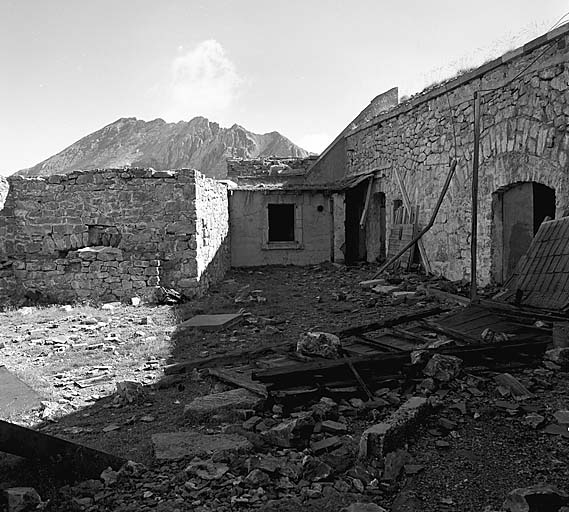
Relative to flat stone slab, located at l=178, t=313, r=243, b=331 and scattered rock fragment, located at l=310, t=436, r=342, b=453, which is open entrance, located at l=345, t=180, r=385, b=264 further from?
scattered rock fragment, located at l=310, t=436, r=342, b=453

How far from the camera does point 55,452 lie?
9.54 ft

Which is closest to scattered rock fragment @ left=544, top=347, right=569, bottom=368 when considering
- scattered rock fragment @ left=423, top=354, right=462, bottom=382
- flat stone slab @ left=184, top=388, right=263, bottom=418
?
scattered rock fragment @ left=423, top=354, right=462, bottom=382

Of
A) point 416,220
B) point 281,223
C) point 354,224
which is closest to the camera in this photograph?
point 416,220

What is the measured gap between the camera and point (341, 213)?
51.9 feet

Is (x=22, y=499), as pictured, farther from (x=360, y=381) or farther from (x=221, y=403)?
(x=360, y=381)

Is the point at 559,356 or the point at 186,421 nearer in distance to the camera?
the point at 186,421

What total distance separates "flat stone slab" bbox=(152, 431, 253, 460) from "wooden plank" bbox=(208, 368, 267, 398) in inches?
30.3

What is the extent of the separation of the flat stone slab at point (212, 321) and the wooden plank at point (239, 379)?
92.1 inches

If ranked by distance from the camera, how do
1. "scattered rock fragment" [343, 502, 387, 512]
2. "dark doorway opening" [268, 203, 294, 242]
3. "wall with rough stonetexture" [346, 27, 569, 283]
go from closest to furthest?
"scattered rock fragment" [343, 502, 387, 512]
"wall with rough stonetexture" [346, 27, 569, 283]
"dark doorway opening" [268, 203, 294, 242]

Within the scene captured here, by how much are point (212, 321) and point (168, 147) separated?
43347 millimetres

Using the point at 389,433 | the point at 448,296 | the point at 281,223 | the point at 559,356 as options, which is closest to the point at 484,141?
the point at 448,296

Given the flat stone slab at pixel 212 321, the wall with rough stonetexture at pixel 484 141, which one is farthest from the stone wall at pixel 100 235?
the wall with rough stonetexture at pixel 484 141

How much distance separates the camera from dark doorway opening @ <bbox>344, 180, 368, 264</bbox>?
16.4 meters

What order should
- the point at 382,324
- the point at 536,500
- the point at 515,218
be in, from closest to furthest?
the point at 536,500 → the point at 382,324 → the point at 515,218
